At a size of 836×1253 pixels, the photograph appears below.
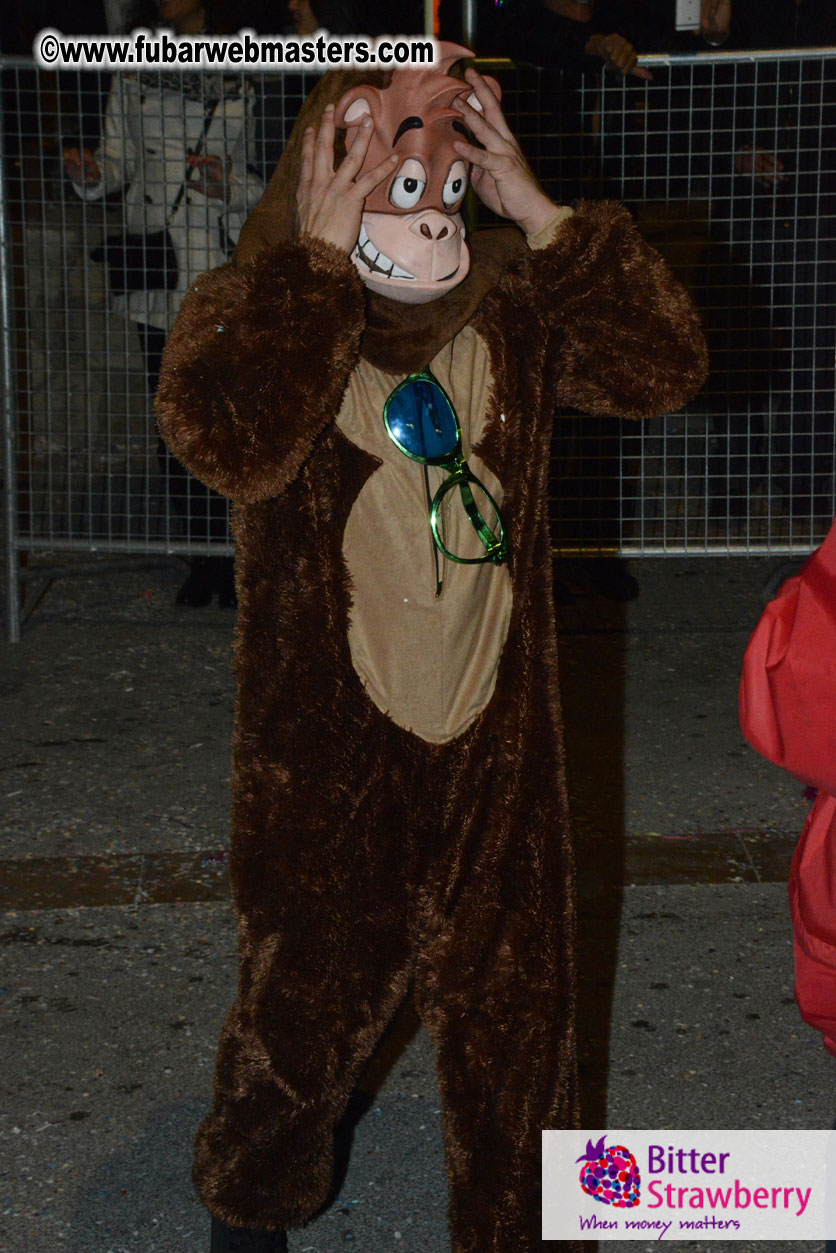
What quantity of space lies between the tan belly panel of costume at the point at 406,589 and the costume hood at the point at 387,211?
0.15ft

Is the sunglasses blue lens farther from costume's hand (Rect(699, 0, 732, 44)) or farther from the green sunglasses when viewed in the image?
costume's hand (Rect(699, 0, 732, 44))

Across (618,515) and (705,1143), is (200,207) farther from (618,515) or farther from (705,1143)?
(705,1143)

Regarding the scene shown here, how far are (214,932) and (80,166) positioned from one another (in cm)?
308

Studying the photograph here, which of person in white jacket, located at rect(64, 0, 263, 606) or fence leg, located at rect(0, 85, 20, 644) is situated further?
fence leg, located at rect(0, 85, 20, 644)

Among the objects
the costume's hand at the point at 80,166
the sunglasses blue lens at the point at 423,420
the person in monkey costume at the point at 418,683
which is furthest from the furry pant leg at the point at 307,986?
the costume's hand at the point at 80,166

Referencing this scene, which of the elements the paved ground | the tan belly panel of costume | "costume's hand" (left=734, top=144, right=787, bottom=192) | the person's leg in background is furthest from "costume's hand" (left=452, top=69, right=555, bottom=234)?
the person's leg in background

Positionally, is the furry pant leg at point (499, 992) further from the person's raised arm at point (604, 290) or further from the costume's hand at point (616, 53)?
the costume's hand at point (616, 53)

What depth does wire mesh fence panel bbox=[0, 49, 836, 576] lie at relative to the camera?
213 inches

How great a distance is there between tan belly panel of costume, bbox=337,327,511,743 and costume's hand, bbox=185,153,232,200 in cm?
346

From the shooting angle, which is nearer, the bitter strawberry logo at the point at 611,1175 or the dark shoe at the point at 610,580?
the bitter strawberry logo at the point at 611,1175

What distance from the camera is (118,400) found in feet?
24.6

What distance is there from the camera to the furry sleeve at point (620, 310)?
2346 millimetres

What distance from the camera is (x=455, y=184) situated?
2328 mm

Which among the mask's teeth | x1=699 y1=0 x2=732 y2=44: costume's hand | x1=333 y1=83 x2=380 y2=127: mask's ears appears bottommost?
the mask's teeth
